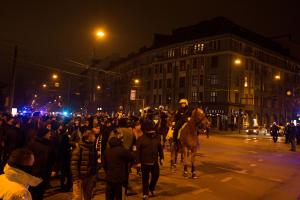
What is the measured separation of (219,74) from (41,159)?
58.6 metres

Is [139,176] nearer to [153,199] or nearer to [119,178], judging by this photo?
[153,199]

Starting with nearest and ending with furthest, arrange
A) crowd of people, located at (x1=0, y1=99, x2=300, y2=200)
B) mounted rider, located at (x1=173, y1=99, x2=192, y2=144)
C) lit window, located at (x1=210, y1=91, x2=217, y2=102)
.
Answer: crowd of people, located at (x1=0, y1=99, x2=300, y2=200) → mounted rider, located at (x1=173, y1=99, x2=192, y2=144) → lit window, located at (x1=210, y1=91, x2=217, y2=102)

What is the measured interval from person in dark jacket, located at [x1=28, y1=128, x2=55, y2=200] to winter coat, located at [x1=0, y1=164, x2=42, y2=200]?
12.5 ft

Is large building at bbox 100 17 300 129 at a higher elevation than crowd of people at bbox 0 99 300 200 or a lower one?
higher

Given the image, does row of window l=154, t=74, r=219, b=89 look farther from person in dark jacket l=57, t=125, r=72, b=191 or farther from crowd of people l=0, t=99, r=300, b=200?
person in dark jacket l=57, t=125, r=72, b=191

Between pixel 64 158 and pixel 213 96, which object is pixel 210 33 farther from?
pixel 64 158

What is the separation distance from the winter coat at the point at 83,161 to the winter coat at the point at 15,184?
3460mm

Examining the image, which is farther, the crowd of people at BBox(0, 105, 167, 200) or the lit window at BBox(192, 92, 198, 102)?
the lit window at BBox(192, 92, 198, 102)

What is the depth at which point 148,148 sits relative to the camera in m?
8.92

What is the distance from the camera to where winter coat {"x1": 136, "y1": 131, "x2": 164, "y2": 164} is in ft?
29.2

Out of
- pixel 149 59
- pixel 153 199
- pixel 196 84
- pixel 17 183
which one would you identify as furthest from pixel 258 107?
pixel 17 183

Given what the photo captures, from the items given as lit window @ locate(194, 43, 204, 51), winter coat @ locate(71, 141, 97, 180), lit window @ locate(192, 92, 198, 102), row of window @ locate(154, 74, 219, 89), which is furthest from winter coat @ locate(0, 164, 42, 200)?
lit window @ locate(192, 92, 198, 102)

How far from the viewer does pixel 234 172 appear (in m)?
14.1

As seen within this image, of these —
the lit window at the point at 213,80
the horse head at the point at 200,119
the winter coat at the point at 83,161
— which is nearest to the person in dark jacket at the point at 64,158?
the winter coat at the point at 83,161
